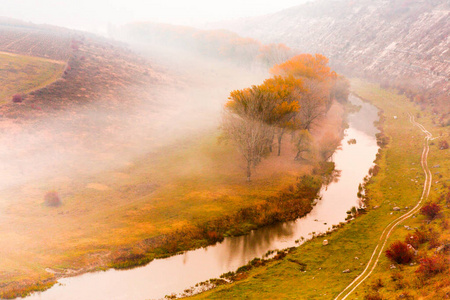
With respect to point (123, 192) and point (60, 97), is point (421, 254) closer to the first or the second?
point (123, 192)

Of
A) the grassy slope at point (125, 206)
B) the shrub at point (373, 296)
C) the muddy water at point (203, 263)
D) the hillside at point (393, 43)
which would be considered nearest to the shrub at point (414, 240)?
the shrub at point (373, 296)

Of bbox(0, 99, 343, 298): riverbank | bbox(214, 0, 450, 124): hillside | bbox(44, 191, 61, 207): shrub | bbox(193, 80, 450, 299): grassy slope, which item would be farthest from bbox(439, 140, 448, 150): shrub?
bbox(44, 191, 61, 207): shrub

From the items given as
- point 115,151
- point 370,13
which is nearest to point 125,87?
point 115,151

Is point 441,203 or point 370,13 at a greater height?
point 370,13

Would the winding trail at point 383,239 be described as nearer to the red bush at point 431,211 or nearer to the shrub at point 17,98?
the red bush at point 431,211

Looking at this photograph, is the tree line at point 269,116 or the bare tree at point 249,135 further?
the tree line at point 269,116

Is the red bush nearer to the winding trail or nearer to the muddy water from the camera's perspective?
the winding trail
